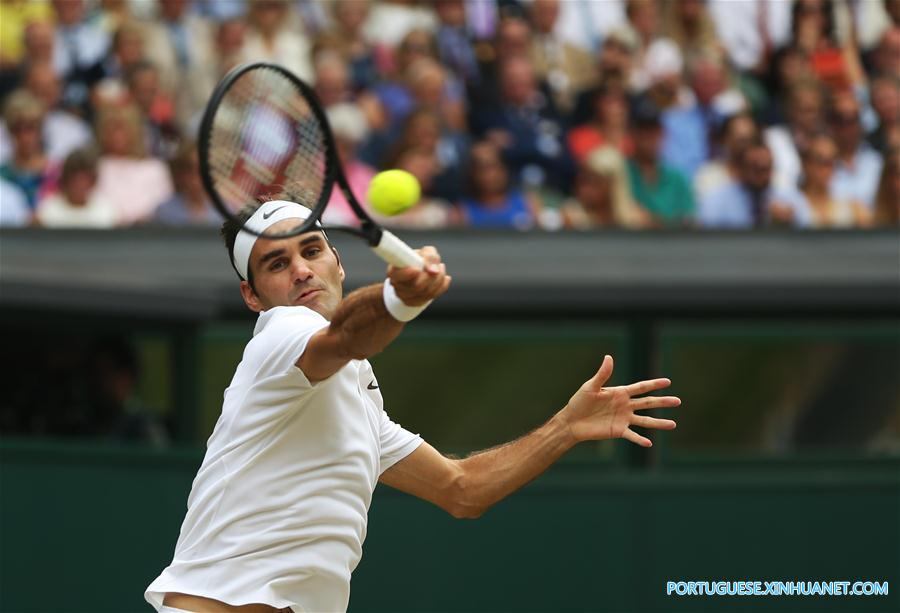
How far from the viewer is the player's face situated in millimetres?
3777

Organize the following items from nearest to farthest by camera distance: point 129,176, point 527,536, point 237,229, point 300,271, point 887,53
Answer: point 300,271, point 237,229, point 527,536, point 129,176, point 887,53

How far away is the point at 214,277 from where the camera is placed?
26.9 feet

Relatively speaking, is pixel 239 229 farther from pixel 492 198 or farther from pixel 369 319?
pixel 492 198

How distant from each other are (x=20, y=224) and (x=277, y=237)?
5286 millimetres

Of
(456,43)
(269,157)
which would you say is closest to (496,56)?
(456,43)

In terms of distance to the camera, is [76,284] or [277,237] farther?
[76,284]

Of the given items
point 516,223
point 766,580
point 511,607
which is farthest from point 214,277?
point 766,580

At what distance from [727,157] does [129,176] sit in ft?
10.8

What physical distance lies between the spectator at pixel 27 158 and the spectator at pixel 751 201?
3575 millimetres

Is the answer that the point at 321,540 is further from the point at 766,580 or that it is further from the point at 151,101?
the point at 151,101

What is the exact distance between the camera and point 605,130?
28.8 feet

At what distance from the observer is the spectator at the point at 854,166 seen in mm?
8641

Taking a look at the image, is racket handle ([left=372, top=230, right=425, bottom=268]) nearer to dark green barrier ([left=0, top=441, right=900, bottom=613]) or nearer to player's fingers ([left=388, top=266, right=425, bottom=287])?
player's fingers ([left=388, top=266, right=425, bottom=287])

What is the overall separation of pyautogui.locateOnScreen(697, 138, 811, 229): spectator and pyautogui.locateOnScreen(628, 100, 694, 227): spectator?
112 mm
